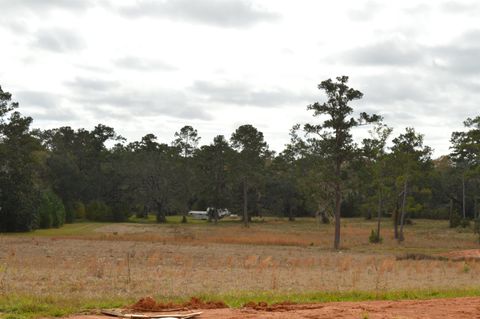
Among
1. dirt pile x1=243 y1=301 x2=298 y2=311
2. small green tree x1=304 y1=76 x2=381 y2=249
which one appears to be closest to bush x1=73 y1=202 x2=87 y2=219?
small green tree x1=304 y1=76 x2=381 y2=249

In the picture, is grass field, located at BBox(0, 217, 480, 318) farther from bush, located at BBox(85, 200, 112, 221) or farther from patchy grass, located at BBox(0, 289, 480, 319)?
bush, located at BBox(85, 200, 112, 221)

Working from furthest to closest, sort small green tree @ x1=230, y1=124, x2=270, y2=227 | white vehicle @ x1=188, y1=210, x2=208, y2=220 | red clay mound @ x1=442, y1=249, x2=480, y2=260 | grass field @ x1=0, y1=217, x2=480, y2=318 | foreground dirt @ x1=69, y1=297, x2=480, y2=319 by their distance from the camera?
white vehicle @ x1=188, y1=210, x2=208, y2=220
small green tree @ x1=230, y1=124, x2=270, y2=227
red clay mound @ x1=442, y1=249, x2=480, y2=260
grass field @ x1=0, y1=217, x2=480, y2=318
foreground dirt @ x1=69, y1=297, x2=480, y2=319

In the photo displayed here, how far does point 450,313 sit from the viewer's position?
39.8 ft

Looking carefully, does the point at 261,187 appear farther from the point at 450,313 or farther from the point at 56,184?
the point at 450,313

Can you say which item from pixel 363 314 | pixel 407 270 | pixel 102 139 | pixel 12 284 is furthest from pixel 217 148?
pixel 363 314

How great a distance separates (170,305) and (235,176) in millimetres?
73515

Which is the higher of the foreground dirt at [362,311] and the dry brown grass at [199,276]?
the foreground dirt at [362,311]

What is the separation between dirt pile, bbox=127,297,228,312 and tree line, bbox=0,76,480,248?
30980 millimetres

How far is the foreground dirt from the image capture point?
11273mm

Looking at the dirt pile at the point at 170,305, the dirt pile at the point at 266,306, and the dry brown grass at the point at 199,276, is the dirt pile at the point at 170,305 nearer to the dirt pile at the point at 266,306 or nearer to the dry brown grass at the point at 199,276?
the dirt pile at the point at 266,306

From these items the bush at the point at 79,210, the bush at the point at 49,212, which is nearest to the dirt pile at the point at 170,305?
the bush at the point at 49,212

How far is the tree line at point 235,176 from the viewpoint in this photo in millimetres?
44719

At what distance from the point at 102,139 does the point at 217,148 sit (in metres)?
32.7

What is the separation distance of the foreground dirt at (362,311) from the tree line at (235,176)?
30.0 metres
